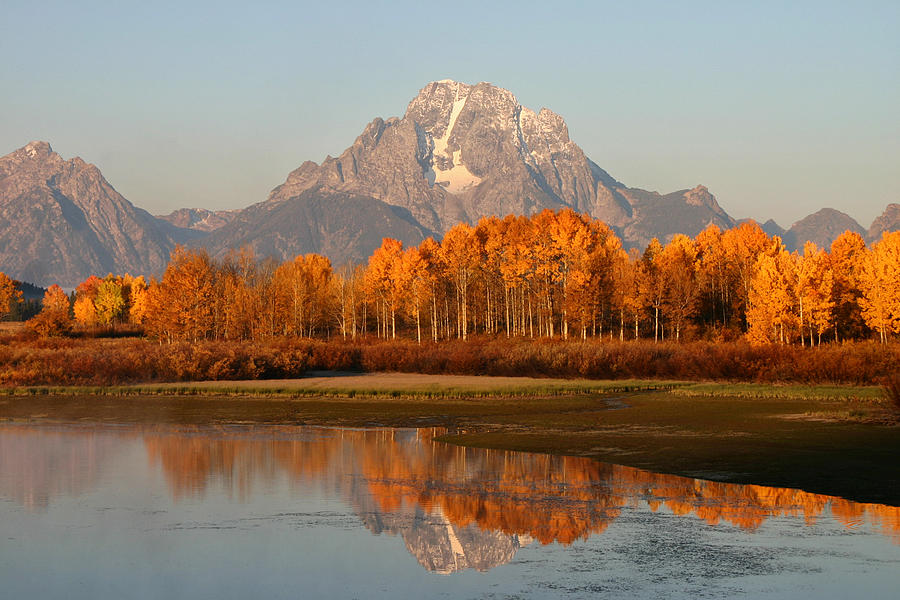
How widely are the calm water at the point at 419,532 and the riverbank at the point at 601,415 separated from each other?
253 centimetres

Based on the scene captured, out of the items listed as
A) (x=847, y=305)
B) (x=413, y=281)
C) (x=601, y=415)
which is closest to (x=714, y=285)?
(x=847, y=305)

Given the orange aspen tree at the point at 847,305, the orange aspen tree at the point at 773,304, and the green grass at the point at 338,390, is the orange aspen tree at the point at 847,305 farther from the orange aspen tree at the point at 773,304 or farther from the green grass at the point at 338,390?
the green grass at the point at 338,390

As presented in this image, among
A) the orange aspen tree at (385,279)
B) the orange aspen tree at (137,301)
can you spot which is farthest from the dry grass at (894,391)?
the orange aspen tree at (137,301)

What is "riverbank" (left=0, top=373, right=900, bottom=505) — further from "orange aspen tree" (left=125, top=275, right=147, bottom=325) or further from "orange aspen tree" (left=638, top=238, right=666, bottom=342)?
"orange aspen tree" (left=125, top=275, right=147, bottom=325)

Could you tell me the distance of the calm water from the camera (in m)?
12.5

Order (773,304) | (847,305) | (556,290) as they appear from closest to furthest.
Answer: (773,304), (847,305), (556,290)

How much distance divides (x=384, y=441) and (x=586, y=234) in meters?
70.4

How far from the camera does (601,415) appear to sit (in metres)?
36.4

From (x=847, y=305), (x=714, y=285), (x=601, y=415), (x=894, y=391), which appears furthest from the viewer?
(x=714, y=285)

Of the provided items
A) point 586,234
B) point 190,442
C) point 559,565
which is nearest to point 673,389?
point 190,442

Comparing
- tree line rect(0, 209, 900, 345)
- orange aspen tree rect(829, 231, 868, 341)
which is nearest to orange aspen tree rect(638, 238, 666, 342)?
tree line rect(0, 209, 900, 345)

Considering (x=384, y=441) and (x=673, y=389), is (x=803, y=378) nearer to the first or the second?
(x=673, y=389)

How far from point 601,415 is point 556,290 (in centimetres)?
6220

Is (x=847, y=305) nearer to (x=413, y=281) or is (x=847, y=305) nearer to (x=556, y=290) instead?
(x=556, y=290)
